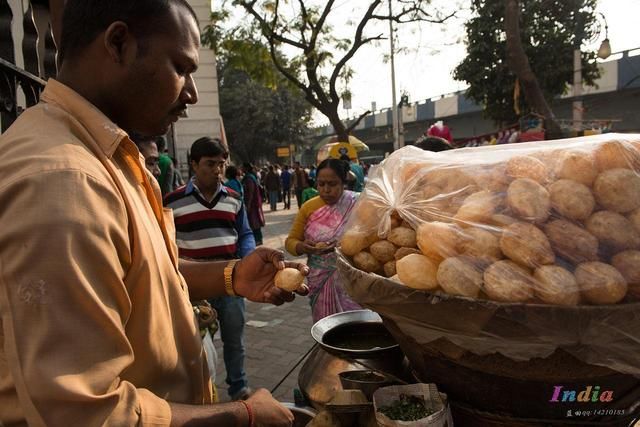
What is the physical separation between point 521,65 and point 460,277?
695 cm

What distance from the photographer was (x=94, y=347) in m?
0.86

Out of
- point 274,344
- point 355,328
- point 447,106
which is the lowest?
point 274,344

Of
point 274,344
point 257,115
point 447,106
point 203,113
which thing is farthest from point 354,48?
point 257,115

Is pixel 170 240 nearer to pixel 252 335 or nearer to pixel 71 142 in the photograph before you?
pixel 71 142

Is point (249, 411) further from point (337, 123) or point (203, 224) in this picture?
point (337, 123)

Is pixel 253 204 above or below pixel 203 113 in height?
below

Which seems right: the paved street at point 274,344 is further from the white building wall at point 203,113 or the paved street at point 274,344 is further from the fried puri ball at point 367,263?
the white building wall at point 203,113

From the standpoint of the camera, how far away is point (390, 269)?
4.27 ft

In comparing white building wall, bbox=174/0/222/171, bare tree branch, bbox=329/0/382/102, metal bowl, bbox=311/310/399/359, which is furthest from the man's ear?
white building wall, bbox=174/0/222/171

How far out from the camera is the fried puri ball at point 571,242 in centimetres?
101

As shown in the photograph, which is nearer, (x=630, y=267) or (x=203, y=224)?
(x=630, y=267)

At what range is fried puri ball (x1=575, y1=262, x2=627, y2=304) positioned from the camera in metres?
0.93

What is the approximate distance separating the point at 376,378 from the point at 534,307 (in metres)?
0.66

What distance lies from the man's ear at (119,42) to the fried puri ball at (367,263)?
851 millimetres
